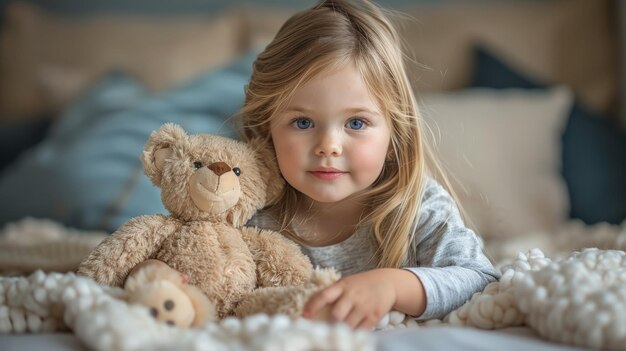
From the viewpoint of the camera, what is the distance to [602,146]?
2.06 meters

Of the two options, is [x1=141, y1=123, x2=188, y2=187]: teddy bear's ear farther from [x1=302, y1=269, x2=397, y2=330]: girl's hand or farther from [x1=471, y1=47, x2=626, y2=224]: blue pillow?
→ [x1=471, y1=47, x2=626, y2=224]: blue pillow

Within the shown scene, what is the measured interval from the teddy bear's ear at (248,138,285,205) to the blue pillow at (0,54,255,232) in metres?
0.71

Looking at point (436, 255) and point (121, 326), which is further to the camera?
point (436, 255)

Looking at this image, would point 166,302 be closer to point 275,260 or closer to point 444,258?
point 275,260

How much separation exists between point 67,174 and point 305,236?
99 cm

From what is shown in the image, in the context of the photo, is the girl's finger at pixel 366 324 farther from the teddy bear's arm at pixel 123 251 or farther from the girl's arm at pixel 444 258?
the teddy bear's arm at pixel 123 251

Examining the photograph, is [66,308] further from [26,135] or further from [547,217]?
[26,135]

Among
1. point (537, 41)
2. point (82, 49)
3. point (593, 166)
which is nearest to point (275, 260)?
point (593, 166)

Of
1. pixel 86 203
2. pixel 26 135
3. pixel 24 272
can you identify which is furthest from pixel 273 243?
pixel 26 135

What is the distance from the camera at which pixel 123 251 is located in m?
0.95

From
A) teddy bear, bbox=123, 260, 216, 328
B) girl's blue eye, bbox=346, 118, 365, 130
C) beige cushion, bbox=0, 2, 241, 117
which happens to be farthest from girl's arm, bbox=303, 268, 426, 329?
beige cushion, bbox=0, 2, 241, 117

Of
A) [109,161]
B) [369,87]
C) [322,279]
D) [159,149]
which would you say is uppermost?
[369,87]

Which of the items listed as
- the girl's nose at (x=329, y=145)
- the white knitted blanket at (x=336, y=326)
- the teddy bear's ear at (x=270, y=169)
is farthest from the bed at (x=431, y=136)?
the girl's nose at (x=329, y=145)

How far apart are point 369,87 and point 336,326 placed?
17.8 inches
